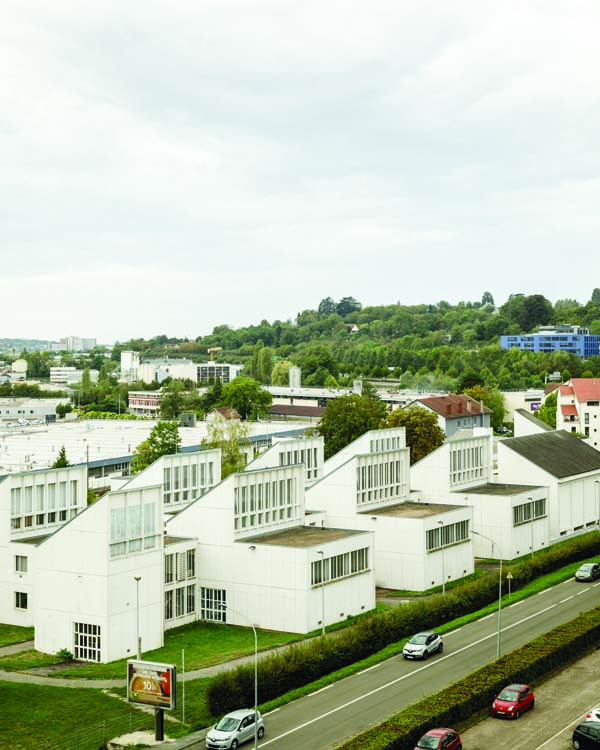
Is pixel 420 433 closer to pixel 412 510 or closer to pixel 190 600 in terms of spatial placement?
pixel 412 510

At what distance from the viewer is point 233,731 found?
3772cm

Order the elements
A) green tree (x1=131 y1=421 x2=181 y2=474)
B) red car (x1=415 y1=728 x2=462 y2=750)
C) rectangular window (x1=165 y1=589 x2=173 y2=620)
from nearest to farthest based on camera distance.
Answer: red car (x1=415 y1=728 x2=462 y2=750) → rectangular window (x1=165 y1=589 x2=173 y2=620) → green tree (x1=131 y1=421 x2=181 y2=474)

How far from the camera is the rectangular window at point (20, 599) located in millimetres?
58719

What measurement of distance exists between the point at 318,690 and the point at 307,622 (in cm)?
1049

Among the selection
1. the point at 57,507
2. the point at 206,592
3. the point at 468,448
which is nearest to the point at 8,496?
the point at 57,507

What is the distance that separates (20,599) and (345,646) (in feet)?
68.1

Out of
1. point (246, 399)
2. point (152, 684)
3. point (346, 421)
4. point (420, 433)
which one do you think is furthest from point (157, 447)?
point (246, 399)

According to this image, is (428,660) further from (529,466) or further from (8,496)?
(529,466)

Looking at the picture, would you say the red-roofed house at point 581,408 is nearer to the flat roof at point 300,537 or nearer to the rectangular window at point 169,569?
the flat roof at point 300,537

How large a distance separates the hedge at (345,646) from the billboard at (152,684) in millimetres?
4480

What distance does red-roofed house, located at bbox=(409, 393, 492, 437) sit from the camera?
142000mm

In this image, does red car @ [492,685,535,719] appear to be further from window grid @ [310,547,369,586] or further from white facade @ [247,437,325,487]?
white facade @ [247,437,325,487]

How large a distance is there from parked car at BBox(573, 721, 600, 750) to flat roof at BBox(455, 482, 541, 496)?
4185 centimetres

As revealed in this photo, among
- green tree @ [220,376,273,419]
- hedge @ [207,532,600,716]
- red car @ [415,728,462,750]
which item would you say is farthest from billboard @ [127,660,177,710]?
green tree @ [220,376,273,419]
